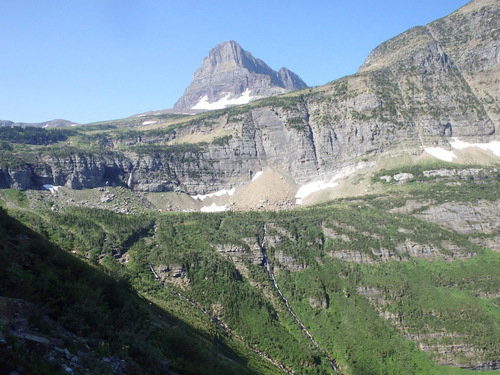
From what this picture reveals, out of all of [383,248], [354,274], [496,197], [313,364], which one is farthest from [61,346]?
[496,197]

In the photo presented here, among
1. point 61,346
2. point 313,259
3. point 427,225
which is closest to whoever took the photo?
point 61,346

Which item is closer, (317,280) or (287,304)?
(287,304)

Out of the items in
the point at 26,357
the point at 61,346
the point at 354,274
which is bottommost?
the point at 354,274

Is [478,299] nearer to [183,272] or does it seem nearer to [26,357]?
[183,272]

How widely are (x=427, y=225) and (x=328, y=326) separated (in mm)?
75262

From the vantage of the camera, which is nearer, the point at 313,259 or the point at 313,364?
the point at 313,364

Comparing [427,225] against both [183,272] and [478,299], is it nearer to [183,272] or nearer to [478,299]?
[478,299]

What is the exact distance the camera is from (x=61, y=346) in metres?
22.2

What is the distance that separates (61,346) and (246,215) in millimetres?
162821

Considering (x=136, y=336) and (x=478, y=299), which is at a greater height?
(x=136, y=336)

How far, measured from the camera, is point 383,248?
493 ft

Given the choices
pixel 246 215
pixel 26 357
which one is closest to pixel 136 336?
pixel 26 357

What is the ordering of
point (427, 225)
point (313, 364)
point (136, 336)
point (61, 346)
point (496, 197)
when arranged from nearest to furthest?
point (61, 346), point (136, 336), point (313, 364), point (427, 225), point (496, 197)

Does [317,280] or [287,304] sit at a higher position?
[317,280]
